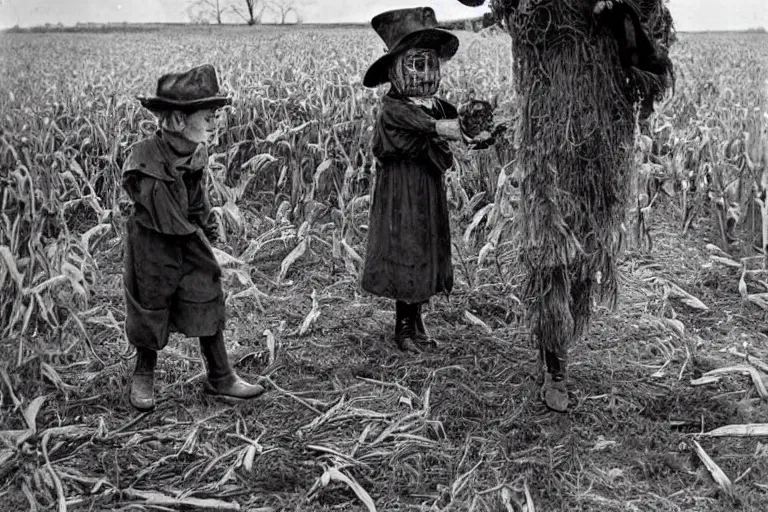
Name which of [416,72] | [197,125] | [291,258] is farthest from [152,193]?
[291,258]

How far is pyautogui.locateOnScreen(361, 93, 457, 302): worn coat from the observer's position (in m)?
3.10

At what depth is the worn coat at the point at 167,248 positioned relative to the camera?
2.57 meters

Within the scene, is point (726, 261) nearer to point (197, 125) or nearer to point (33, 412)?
point (197, 125)

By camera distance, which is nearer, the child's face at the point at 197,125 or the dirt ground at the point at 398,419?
the dirt ground at the point at 398,419

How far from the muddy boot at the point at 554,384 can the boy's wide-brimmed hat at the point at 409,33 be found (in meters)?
1.36

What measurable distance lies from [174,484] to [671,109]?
467cm

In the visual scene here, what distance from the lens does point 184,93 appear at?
2.55 metres

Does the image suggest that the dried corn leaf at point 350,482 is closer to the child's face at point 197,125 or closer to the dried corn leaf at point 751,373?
the child's face at point 197,125

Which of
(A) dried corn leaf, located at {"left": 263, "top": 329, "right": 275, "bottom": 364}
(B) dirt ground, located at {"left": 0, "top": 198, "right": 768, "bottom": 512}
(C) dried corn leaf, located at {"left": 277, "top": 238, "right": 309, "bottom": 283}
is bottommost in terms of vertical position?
(B) dirt ground, located at {"left": 0, "top": 198, "right": 768, "bottom": 512}

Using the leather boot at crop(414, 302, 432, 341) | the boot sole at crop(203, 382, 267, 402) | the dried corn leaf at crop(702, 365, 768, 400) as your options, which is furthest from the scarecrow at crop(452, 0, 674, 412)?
the boot sole at crop(203, 382, 267, 402)

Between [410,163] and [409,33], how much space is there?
0.55 m

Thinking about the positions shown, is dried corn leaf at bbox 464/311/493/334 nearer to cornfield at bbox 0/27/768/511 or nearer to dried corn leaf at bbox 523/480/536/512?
cornfield at bbox 0/27/768/511

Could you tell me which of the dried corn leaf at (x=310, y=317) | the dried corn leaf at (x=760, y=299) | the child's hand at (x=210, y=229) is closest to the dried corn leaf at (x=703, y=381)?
the dried corn leaf at (x=760, y=299)

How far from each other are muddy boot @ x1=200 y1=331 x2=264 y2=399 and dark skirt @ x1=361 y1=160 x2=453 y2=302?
0.75 m
